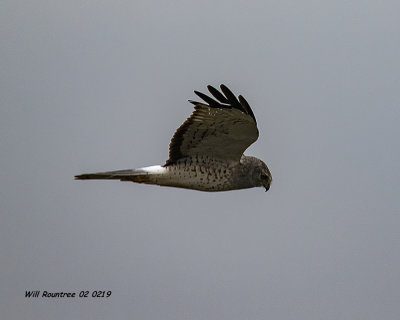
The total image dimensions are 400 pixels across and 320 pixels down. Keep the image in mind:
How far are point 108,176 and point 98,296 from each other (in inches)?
142

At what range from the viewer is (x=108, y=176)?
9.03m

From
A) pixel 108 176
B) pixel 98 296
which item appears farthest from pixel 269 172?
pixel 98 296

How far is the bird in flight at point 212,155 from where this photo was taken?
8883 mm

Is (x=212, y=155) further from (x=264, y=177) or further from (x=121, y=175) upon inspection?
(x=121, y=175)

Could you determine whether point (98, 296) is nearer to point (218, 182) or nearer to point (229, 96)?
point (218, 182)

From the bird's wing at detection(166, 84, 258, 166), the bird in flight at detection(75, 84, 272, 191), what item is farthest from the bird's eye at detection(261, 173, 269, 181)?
the bird's wing at detection(166, 84, 258, 166)

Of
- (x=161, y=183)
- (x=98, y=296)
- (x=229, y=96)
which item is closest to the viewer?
(x=229, y=96)

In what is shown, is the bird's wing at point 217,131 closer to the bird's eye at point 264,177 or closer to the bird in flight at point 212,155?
the bird in flight at point 212,155

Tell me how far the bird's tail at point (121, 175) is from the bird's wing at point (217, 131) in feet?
1.29

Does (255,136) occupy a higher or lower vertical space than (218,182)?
higher

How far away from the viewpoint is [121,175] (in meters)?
9.12

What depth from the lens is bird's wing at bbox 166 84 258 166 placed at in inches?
347

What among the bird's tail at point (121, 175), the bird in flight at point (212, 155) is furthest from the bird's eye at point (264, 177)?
the bird's tail at point (121, 175)

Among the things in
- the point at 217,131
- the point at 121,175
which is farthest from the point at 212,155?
the point at 121,175
